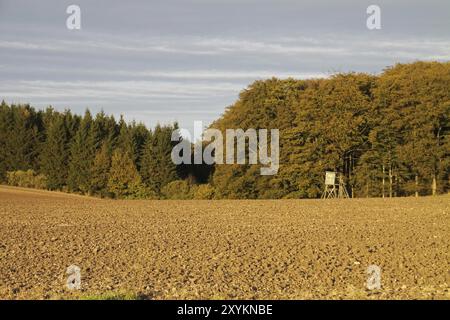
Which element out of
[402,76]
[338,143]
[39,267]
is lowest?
[39,267]

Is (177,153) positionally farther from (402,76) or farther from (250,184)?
(402,76)

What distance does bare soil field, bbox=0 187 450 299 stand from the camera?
39.3ft

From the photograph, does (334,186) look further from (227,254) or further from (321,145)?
(227,254)

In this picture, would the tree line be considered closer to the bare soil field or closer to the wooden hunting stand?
the wooden hunting stand

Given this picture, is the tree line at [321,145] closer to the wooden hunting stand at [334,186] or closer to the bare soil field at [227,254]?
the wooden hunting stand at [334,186]

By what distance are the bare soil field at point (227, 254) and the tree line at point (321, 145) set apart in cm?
1822

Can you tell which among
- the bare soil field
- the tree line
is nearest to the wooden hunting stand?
the tree line

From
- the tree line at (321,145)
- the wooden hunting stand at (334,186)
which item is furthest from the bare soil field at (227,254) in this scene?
the tree line at (321,145)

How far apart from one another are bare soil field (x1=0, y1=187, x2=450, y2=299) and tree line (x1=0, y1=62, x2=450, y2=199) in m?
18.2

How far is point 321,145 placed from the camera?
1955 inches

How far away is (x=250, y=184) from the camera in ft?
174

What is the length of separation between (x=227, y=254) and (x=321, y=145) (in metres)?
33.9
